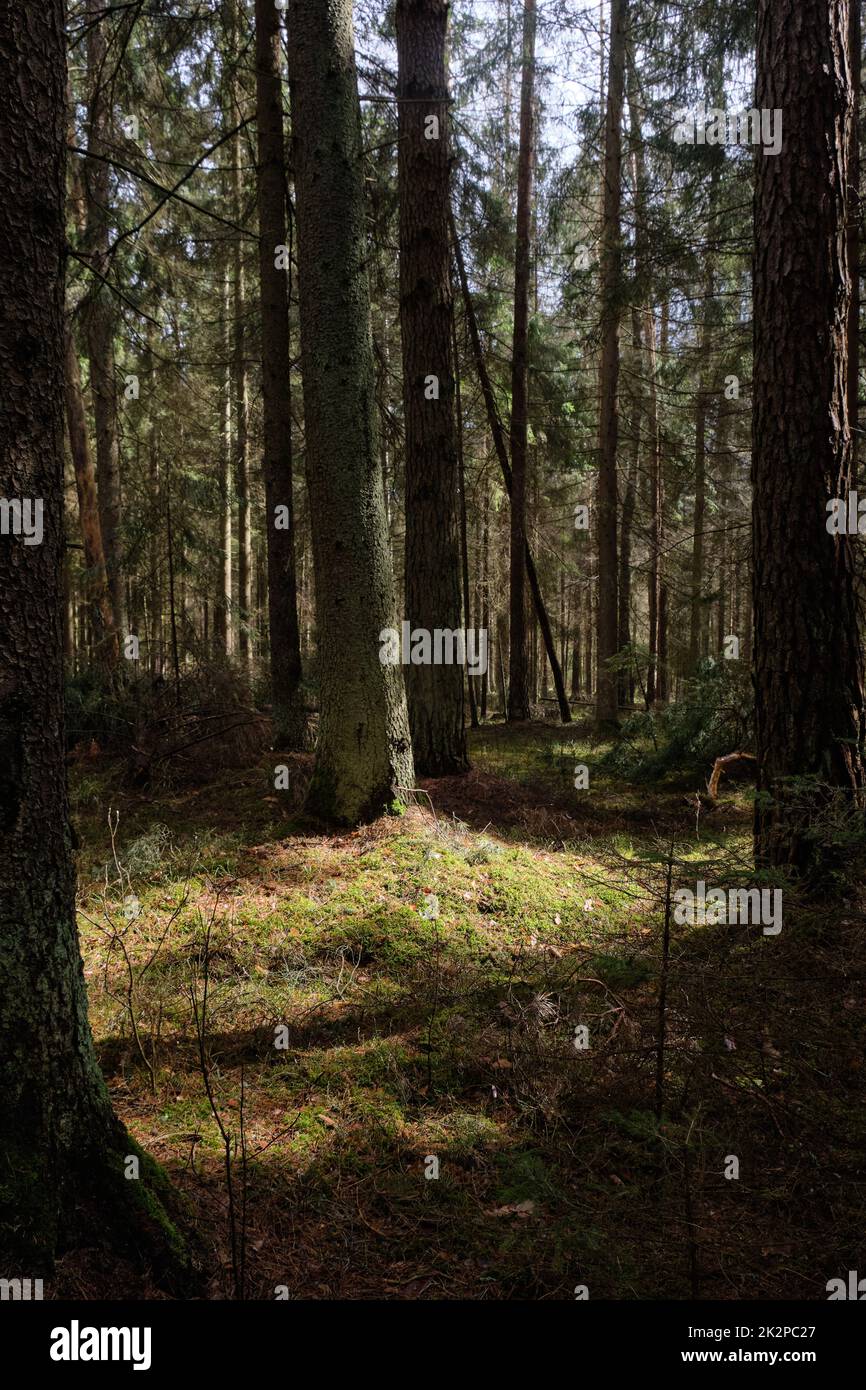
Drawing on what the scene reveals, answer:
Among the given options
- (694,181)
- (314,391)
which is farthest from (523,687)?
(314,391)

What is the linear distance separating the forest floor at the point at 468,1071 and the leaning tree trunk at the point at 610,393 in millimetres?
7722

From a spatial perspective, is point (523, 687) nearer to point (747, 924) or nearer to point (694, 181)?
point (694, 181)

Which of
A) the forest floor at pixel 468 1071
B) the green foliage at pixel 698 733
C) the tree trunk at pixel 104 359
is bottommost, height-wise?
the forest floor at pixel 468 1071

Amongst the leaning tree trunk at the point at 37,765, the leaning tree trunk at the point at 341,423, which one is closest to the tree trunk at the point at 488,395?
the leaning tree trunk at the point at 341,423

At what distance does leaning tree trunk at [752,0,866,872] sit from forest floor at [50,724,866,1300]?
4.31 feet

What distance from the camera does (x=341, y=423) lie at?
228 inches

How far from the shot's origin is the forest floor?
2531 mm

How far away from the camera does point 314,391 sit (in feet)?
19.1

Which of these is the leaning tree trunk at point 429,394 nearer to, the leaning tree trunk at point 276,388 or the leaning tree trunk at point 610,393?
the leaning tree trunk at point 276,388

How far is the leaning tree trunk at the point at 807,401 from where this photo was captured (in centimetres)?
463

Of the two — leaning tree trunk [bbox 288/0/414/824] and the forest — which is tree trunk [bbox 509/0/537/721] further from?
leaning tree trunk [bbox 288/0/414/824]

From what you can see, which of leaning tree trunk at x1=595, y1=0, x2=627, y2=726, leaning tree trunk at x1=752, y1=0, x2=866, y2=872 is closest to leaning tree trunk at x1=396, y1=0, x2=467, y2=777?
leaning tree trunk at x1=752, y1=0, x2=866, y2=872

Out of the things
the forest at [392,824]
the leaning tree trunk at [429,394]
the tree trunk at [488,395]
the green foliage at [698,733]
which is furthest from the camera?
the tree trunk at [488,395]
